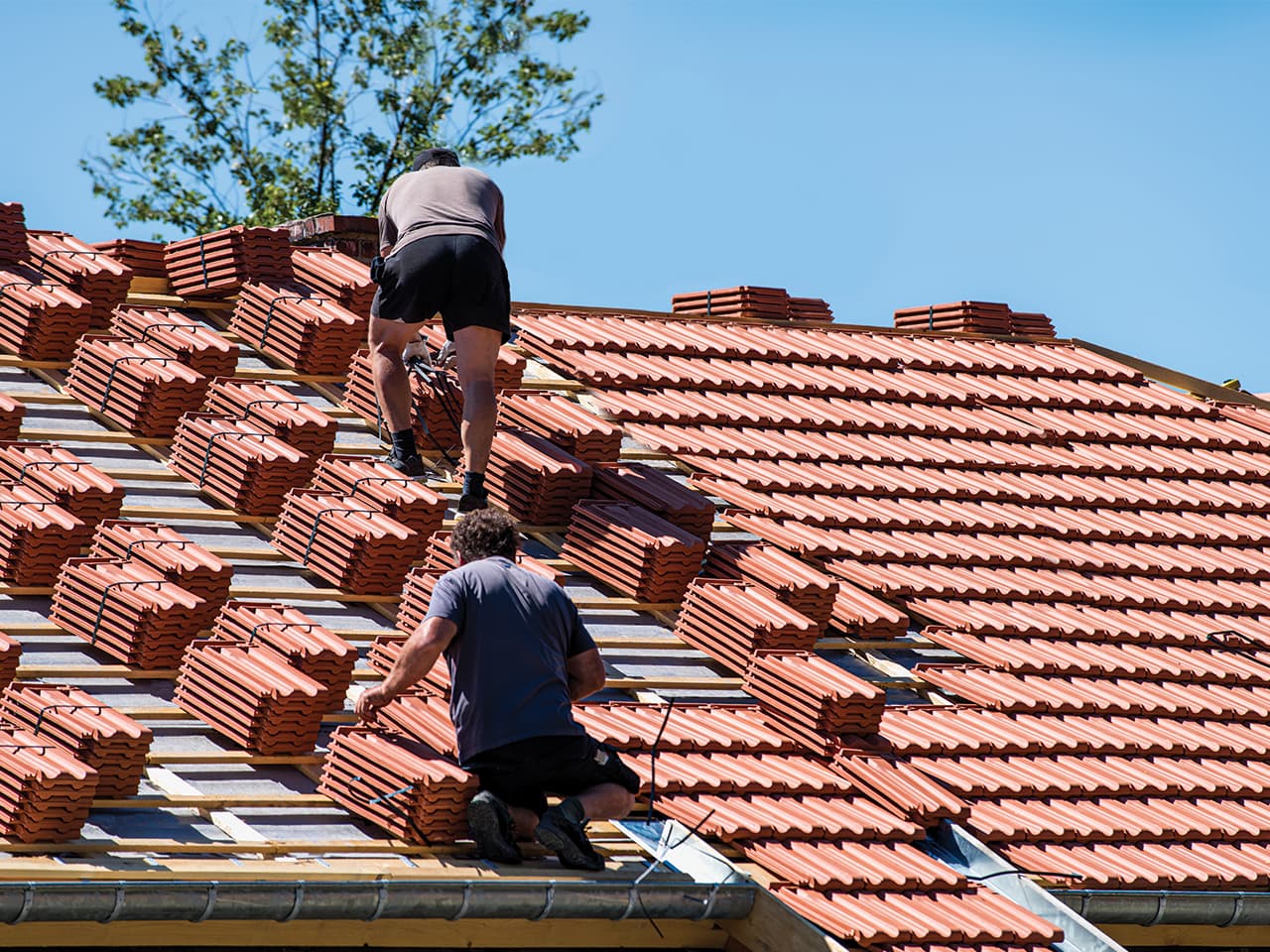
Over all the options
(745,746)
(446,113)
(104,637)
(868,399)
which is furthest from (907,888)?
(446,113)

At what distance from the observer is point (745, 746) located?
772cm

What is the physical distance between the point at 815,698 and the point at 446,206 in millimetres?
3060

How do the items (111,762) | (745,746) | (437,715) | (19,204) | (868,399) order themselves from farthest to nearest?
(868,399) < (19,204) < (745,746) < (437,715) < (111,762)

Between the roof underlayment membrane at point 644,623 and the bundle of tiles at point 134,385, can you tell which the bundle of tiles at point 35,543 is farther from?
the bundle of tiles at point 134,385

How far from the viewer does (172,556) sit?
7738 millimetres

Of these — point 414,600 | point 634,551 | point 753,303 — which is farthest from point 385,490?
point 753,303

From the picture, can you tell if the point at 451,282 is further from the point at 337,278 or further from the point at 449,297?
the point at 337,278

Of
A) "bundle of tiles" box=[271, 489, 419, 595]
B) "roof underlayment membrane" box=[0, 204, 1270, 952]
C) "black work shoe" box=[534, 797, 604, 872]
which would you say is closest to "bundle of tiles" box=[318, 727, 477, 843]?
"roof underlayment membrane" box=[0, 204, 1270, 952]

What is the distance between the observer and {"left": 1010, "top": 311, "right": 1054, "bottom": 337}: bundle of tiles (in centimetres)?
1445

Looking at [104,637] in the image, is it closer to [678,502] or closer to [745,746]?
[745,746]

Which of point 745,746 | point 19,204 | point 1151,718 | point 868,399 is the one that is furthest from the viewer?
point 868,399

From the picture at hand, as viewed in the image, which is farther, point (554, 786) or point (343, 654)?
point (343, 654)

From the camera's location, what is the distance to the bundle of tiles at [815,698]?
26.0 feet

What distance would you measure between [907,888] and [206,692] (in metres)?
2.68
